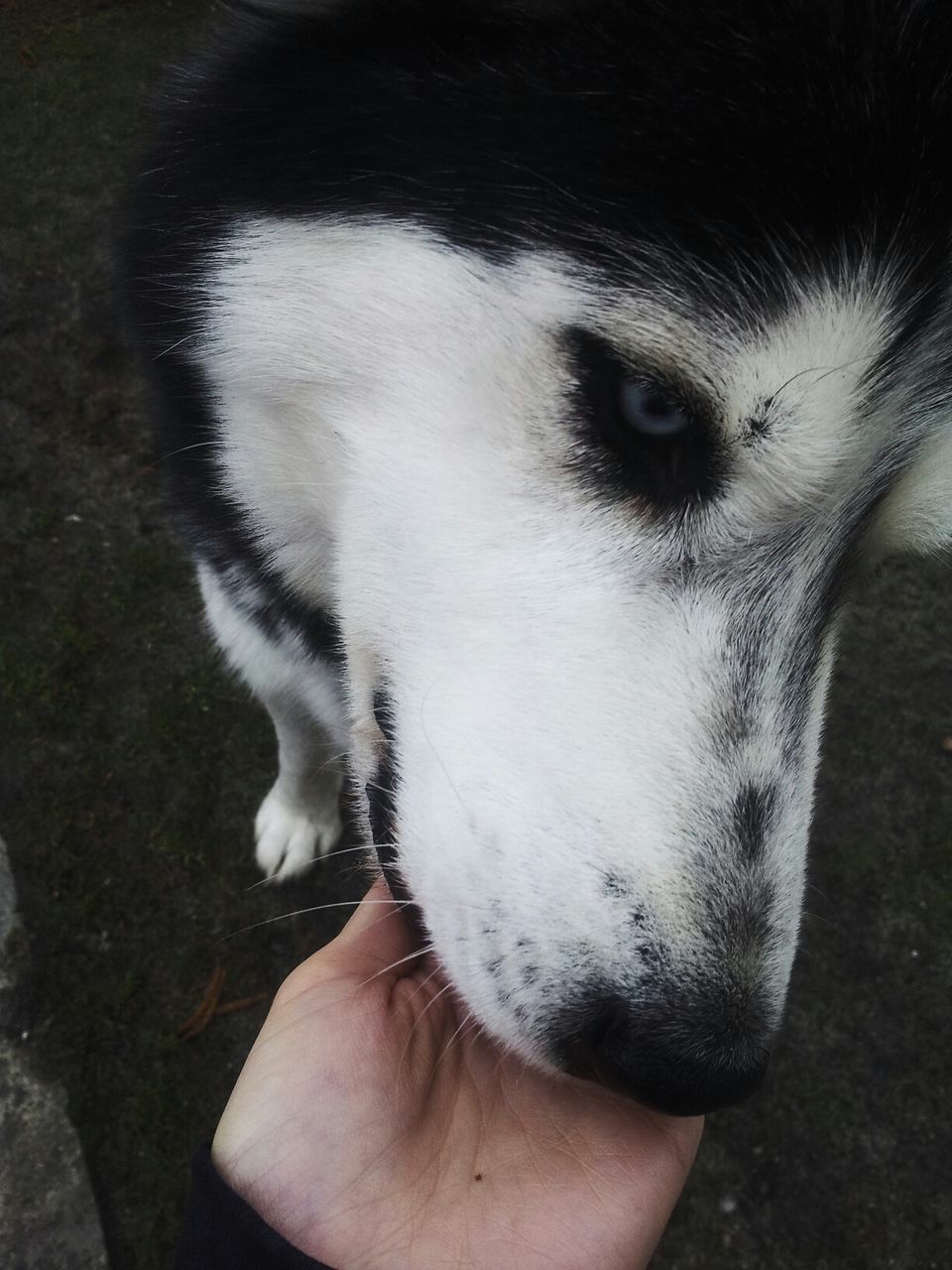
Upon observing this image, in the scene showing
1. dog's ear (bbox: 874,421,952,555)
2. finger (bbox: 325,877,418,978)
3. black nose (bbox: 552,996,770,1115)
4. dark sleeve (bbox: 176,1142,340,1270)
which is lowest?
dark sleeve (bbox: 176,1142,340,1270)

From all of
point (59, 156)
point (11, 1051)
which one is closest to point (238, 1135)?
point (11, 1051)

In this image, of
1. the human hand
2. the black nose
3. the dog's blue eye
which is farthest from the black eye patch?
the human hand

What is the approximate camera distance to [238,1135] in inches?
51.4

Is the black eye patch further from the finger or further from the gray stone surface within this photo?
the gray stone surface

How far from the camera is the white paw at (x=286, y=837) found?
8.32 ft

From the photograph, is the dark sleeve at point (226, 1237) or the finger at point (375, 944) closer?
the dark sleeve at point (226, 1237)

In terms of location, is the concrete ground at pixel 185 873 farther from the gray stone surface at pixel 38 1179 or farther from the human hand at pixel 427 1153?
the human hand at pixel 427 1153

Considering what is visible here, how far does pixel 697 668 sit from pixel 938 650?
2494mm

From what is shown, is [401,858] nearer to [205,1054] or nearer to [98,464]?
[205,1054]

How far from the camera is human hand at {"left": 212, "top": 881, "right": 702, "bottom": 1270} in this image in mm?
1247

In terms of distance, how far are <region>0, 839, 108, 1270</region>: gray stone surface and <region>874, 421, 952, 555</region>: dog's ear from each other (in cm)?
222

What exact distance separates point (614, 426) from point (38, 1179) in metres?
2.19

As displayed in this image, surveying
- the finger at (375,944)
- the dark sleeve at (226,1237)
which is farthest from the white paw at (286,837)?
the dark sleeve at (226,1237)

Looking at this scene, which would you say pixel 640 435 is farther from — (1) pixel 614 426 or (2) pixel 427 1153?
(2) pixel 427 1153
